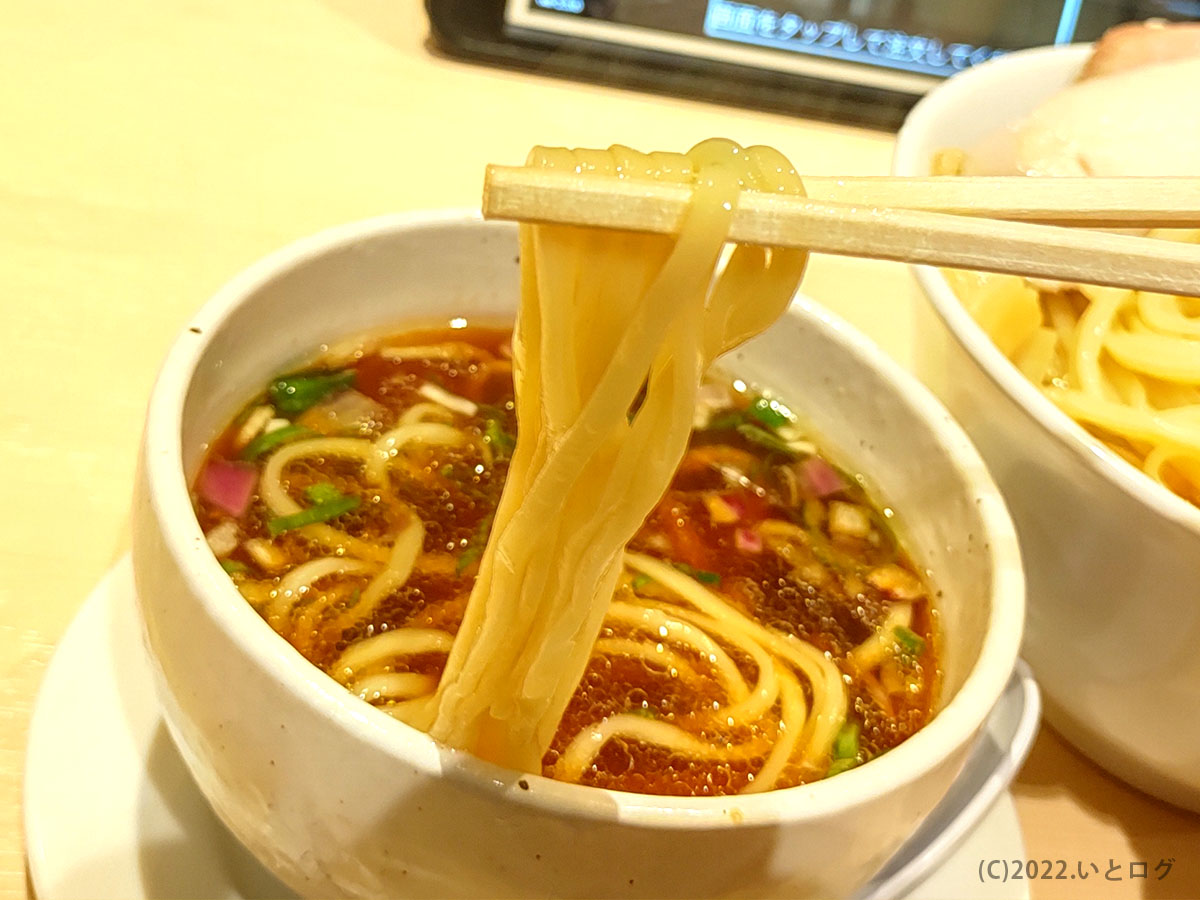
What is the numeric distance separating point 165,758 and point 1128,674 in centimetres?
73

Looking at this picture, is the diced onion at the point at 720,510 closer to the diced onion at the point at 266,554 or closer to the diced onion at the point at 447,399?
the diced onion at the point at 447,399

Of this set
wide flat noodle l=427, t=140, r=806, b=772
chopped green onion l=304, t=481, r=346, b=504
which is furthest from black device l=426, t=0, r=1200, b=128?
wide flat noodle l=427, t=140, r=806, b=772

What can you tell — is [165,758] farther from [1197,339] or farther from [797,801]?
[1197,339]

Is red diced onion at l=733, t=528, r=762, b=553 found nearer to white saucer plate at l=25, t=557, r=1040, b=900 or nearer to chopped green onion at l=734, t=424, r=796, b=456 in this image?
chopped green onion at l=734, t=424, r=796, b=456

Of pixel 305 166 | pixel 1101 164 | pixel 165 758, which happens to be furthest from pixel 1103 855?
pixel 305 166

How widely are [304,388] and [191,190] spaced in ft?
1.90

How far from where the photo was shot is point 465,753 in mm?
536

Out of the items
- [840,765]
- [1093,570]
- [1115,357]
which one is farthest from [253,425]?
[1115,357]

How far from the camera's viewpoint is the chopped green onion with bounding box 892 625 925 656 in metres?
0.86

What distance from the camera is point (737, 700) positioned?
0.81m

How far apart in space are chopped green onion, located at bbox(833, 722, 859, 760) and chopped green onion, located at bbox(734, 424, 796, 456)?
302 mm

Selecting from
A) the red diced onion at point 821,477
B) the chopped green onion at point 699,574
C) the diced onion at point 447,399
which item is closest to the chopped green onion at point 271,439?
the diced onion at point 447,399

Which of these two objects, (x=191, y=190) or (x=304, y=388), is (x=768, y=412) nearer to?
(x=304, y=388)

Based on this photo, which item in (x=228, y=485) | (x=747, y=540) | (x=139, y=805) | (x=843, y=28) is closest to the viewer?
(x=139, y=805)
